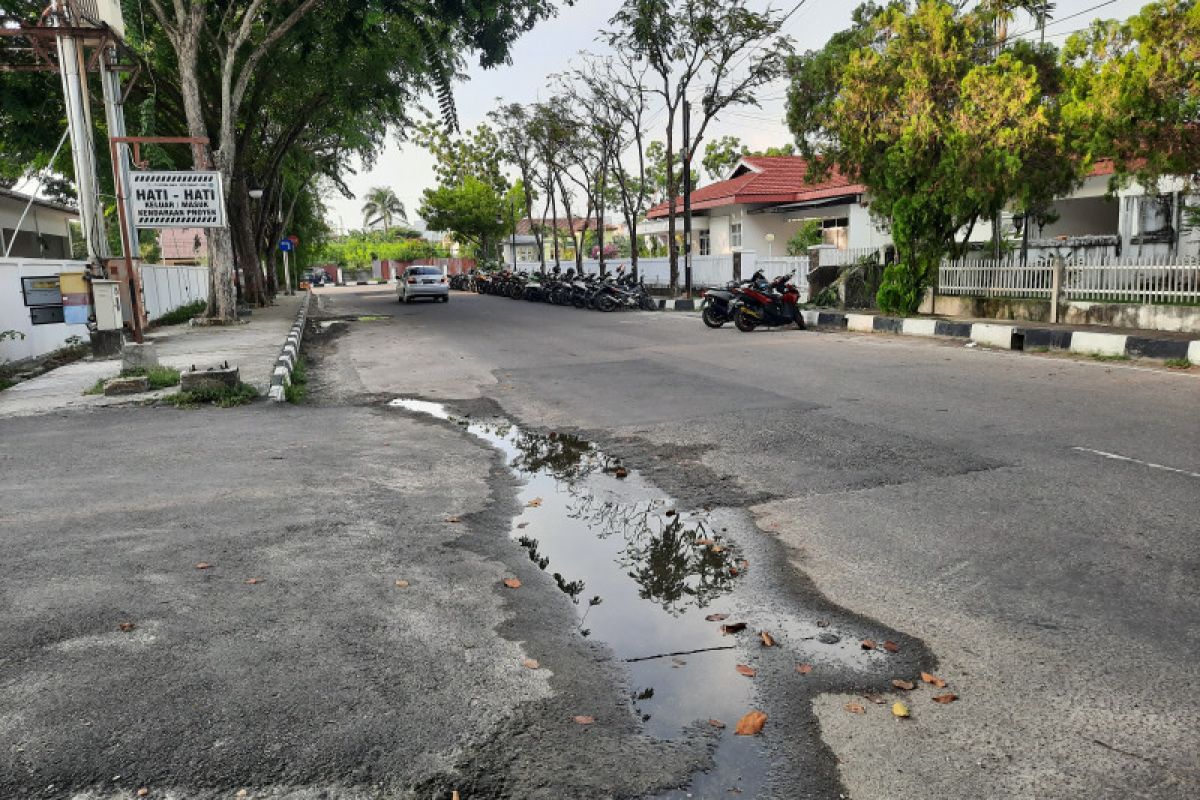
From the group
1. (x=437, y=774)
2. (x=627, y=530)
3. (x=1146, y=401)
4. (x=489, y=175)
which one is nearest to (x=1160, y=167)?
(x=1146, y=401)

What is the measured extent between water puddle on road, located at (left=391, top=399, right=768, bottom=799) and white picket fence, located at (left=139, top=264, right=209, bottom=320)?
14.2 meters

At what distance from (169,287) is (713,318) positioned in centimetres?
1579

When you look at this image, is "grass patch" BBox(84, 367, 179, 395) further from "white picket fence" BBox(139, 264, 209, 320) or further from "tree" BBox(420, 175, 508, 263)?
"tree" BBox(420, 175, 508, 263)

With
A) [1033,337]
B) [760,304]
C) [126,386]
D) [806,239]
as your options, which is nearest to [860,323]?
[760,304]

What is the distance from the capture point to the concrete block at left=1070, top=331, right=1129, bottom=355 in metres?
11.1

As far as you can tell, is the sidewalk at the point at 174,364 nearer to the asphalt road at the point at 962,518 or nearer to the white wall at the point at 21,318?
the white wall at the point at 21,318

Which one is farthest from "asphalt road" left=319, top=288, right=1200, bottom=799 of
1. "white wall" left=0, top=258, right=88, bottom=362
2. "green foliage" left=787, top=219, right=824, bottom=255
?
"green foliage" left=787, top=219, right=824, bottom=255

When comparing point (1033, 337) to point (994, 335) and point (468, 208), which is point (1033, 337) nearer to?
point (994, 335)

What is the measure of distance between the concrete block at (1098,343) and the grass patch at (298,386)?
9.90 meters

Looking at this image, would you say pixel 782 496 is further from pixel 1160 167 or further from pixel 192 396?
pixel 1160 167

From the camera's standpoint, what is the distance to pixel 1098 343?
11414 mm

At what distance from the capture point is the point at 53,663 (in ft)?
9.80

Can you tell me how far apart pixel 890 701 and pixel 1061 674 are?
62 cm

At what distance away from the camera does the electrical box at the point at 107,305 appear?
1084 centimetres
